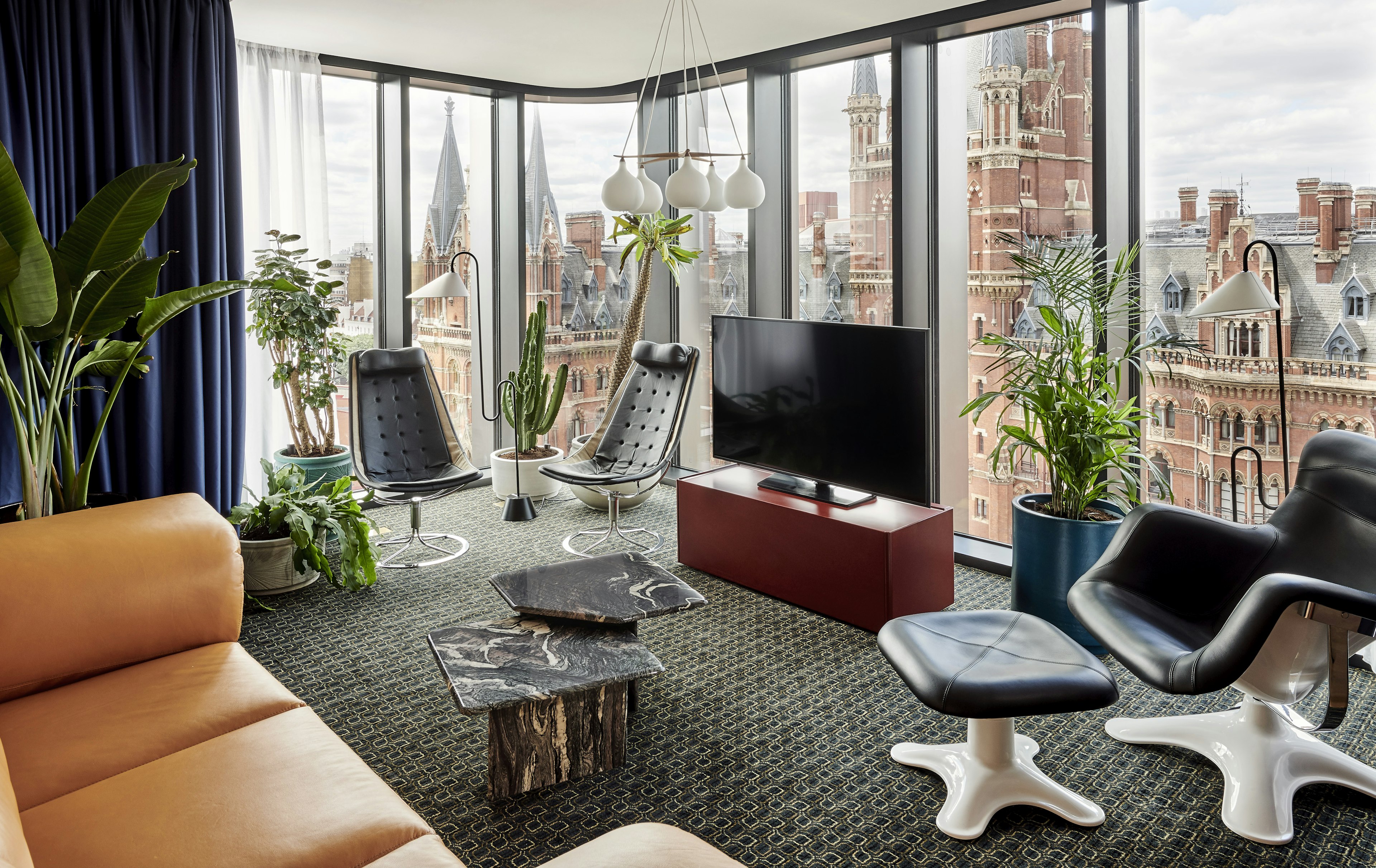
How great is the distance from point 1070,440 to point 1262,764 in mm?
1199

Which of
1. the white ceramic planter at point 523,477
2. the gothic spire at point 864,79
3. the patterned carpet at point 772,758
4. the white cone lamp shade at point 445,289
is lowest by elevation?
the patterned carpet at point 772,758

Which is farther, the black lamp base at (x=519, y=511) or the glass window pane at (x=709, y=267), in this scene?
the glass window pane at (x=709, y=267)

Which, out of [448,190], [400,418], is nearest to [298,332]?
[400,418]

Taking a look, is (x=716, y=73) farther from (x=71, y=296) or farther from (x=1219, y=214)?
(x=71, y=296)

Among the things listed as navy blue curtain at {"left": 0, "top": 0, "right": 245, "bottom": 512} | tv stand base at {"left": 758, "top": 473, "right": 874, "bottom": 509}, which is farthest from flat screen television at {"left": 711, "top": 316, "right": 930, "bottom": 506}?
navy blue curtain at {"left": 0, "top": 0, "right": 245, "bottom": 512}

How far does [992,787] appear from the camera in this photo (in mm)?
2312

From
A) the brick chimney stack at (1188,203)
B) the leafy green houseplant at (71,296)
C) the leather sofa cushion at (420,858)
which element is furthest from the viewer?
the brick chimney stack at (1188,203)

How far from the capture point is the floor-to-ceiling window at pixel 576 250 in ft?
19.3

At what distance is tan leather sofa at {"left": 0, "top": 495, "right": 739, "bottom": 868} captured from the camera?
1.51 metres

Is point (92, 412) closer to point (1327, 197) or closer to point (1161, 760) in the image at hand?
point (1161, 760)

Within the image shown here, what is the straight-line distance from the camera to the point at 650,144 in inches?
227

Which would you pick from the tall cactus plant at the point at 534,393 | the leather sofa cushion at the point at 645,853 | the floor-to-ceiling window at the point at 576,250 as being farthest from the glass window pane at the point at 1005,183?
the leather sofa cushion at the point at 645,853

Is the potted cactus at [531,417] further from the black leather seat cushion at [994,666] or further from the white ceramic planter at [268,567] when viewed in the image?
the black leather seat cushion at [994,666]

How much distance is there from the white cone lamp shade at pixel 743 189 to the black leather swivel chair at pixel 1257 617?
1879mm
